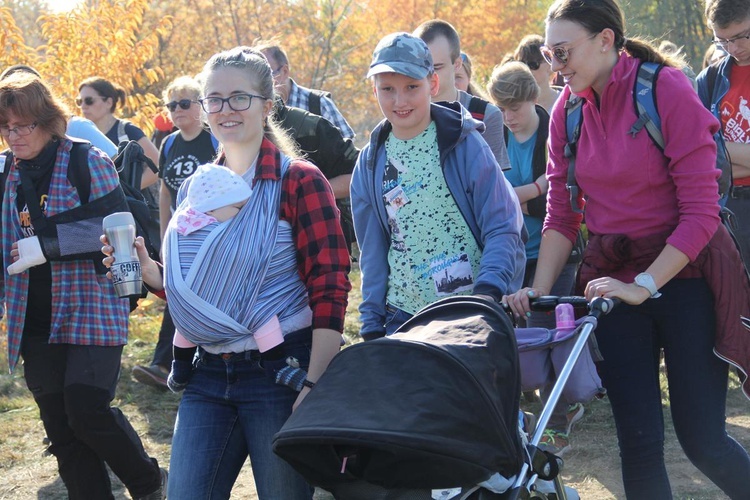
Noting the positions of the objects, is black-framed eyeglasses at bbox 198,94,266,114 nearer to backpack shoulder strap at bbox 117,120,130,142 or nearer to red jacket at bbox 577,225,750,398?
red jacket at bbox 577,225,750,398

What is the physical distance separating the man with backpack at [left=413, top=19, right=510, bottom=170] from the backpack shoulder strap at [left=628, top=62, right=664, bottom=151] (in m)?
1.82

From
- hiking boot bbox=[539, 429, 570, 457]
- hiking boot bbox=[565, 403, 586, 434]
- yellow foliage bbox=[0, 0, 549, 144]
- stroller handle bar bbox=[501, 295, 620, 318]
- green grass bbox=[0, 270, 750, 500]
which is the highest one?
yellow foliage bbox=[0, 0, 549, 144]

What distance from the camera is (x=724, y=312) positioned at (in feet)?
11.5

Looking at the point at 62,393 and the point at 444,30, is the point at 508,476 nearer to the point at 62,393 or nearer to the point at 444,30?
the point at 62,393

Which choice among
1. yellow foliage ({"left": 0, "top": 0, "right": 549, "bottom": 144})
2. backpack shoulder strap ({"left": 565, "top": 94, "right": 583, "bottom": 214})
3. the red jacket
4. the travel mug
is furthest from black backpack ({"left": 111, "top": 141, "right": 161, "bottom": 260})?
yellow foliage ({"left": 0, "top": 0, "right": 549, "bottom": 144})

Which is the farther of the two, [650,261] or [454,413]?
[650,261]

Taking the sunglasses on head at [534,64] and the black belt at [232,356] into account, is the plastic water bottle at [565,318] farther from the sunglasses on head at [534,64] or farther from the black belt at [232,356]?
the sunglasses on head at [534,64]

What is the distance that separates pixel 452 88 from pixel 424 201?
2.02 m

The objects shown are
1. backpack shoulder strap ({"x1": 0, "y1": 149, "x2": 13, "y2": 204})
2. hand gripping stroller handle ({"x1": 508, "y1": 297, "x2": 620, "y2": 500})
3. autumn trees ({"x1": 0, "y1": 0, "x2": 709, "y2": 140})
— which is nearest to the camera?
hand gripping stroller handle ({"x1": 508, "y1": 297, "x2": 620, "y2": 500})

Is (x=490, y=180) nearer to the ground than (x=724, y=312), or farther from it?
farther from it

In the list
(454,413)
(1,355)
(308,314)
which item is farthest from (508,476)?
(1,355)

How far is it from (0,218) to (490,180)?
7.90 ft

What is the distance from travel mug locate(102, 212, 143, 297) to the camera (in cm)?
347

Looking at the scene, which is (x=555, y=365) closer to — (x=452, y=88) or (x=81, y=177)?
(x=81, y=177)
